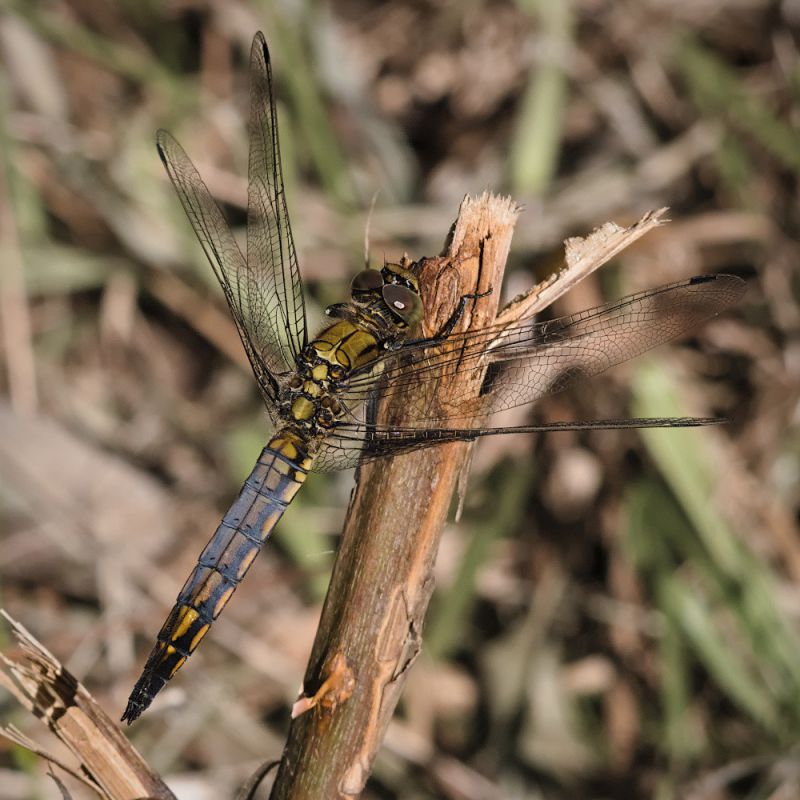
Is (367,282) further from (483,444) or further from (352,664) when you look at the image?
(483,444)

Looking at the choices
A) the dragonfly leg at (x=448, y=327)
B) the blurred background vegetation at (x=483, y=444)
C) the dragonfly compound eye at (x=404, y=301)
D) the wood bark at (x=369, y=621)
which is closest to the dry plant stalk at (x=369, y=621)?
the wood bark at (x=369, y=621)

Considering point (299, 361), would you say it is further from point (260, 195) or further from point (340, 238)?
point (340, 238)

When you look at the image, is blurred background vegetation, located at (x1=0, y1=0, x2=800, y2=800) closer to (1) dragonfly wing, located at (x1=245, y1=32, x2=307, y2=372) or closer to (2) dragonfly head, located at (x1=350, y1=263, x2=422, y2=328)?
(1) dragonfly wing, located at (x1=245, y1=32, x2=307, y2=372)

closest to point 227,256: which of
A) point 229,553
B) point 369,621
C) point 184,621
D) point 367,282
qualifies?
point 367,282

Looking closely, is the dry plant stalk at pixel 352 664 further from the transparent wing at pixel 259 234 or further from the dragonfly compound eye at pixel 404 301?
the transparent wing at pixel 259 234

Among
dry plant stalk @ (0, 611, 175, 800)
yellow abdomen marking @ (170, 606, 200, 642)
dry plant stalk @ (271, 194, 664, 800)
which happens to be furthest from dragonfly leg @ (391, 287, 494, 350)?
dry plant stalk @ (0, 611, 175, 800)
